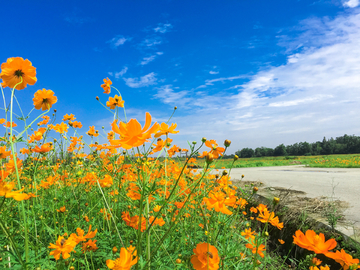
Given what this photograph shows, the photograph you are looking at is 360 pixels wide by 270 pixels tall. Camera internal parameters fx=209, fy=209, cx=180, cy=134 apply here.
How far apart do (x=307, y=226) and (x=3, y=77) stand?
2992mm

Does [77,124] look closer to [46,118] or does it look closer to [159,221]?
[46,118]

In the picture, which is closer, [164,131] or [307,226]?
[164,131]

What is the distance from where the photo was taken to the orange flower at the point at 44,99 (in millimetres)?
1271

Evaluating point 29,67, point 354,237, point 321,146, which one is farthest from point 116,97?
point 321,146

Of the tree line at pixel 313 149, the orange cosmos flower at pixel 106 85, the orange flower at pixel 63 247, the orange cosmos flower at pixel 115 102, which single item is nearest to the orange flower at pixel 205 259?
the orange flower at pixel 63 247

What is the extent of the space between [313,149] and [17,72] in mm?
50965

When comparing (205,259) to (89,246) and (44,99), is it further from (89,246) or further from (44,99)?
(44,99)

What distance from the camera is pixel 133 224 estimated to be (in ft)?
3.63

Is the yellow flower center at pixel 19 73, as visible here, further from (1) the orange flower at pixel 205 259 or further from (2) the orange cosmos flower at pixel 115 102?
(1) the orange flower at pixel 205 259

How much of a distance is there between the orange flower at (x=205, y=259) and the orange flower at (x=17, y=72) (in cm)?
114

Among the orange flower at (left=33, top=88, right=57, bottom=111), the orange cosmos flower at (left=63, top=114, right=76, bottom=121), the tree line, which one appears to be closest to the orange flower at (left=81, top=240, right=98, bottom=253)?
the orange flower at (left=33, top=88, right=57, bottom=111)

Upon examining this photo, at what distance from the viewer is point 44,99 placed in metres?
1.31

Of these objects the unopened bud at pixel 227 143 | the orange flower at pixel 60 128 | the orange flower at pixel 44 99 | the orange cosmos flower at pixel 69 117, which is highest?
the orange cosmos flower at pixel 69 117

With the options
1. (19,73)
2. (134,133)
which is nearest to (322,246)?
(134,133)
